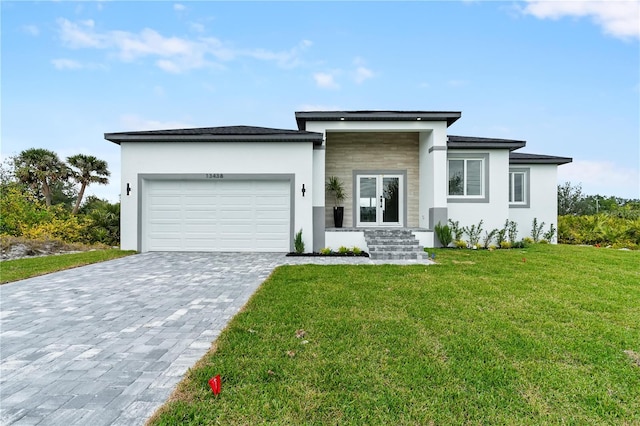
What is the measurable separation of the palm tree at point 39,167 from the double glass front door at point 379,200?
1778 centimetres

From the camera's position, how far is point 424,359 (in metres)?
2.86

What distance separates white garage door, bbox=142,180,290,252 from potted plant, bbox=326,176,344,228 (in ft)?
7.98

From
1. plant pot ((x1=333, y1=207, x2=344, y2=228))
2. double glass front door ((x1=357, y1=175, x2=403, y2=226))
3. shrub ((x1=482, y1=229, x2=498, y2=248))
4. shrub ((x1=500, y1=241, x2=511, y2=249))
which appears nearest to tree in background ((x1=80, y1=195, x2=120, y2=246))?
plant pot ((x1=333, y1=207, x2=344, y2=228))

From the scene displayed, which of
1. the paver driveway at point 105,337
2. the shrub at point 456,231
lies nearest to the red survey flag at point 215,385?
the paver driveway at point 105,337

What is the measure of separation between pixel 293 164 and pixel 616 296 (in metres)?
8.40

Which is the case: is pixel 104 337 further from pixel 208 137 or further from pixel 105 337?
pixel 208 137

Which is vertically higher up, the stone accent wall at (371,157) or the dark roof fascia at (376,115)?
the dark roof fascia at (376,115)

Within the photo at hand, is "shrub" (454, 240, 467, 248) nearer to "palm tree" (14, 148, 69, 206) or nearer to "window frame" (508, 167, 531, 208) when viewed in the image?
"window frame" (508, 167, 531, 208)

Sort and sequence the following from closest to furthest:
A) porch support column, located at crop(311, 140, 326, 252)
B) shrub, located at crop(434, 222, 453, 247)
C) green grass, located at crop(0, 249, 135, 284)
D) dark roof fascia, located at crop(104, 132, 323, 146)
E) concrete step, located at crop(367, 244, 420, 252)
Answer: green grass, located at crop(0, 249, 135, 284) → concrete step, located at crop(367, 244, 420, 252) → dark roof fascia, located at crop(104, 132, 323, 146) → porch support column, located at crop(311, 140, 326, 252) → shrub, located at crop(434, 222, 453, 247)

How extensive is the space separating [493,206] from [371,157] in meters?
4.99

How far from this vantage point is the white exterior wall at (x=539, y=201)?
1313 cm

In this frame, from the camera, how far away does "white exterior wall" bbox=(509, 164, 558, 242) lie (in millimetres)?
13133

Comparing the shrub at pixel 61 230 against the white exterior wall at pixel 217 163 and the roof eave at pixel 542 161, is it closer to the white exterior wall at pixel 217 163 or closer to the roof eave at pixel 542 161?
the white exterior wall at pixel 217 163

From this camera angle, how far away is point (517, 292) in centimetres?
524
